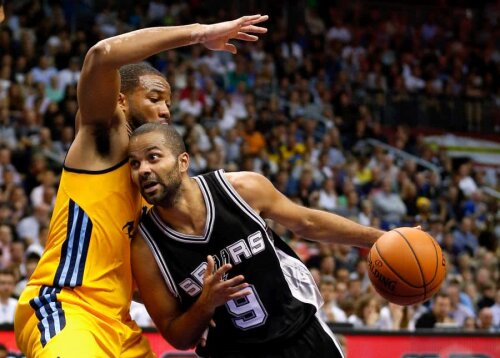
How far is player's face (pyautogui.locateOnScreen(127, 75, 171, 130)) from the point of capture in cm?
454

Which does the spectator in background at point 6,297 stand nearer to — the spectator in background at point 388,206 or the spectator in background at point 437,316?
the spectator in background at point 437,316

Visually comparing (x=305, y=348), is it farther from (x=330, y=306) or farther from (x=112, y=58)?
(x=330, y=306)

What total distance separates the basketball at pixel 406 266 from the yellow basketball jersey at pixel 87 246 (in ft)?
4.08

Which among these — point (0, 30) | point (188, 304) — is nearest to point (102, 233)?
point (188, 304)

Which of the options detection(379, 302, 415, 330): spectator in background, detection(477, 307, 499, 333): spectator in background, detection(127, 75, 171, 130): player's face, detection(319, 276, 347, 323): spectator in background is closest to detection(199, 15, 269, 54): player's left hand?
detection(127, 75, 171, 130): player's face

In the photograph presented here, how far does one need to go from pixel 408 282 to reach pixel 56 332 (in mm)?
1675

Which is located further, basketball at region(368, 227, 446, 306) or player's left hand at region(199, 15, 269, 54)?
basketball at region(368, 227, 446, 306)

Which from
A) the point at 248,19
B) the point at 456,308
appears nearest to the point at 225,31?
the point at 248,19

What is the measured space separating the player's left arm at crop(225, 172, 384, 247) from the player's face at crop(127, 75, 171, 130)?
0.45 meters

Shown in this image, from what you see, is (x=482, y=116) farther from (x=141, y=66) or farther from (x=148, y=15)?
(x=141, y=66)

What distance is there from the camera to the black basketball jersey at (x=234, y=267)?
14.2 ft

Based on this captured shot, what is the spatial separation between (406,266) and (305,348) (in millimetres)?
629

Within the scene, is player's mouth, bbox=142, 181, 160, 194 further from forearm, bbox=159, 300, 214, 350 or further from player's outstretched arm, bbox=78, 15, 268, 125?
forearm, bbox=159, 300, 214, 350

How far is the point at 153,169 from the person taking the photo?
423 cm
